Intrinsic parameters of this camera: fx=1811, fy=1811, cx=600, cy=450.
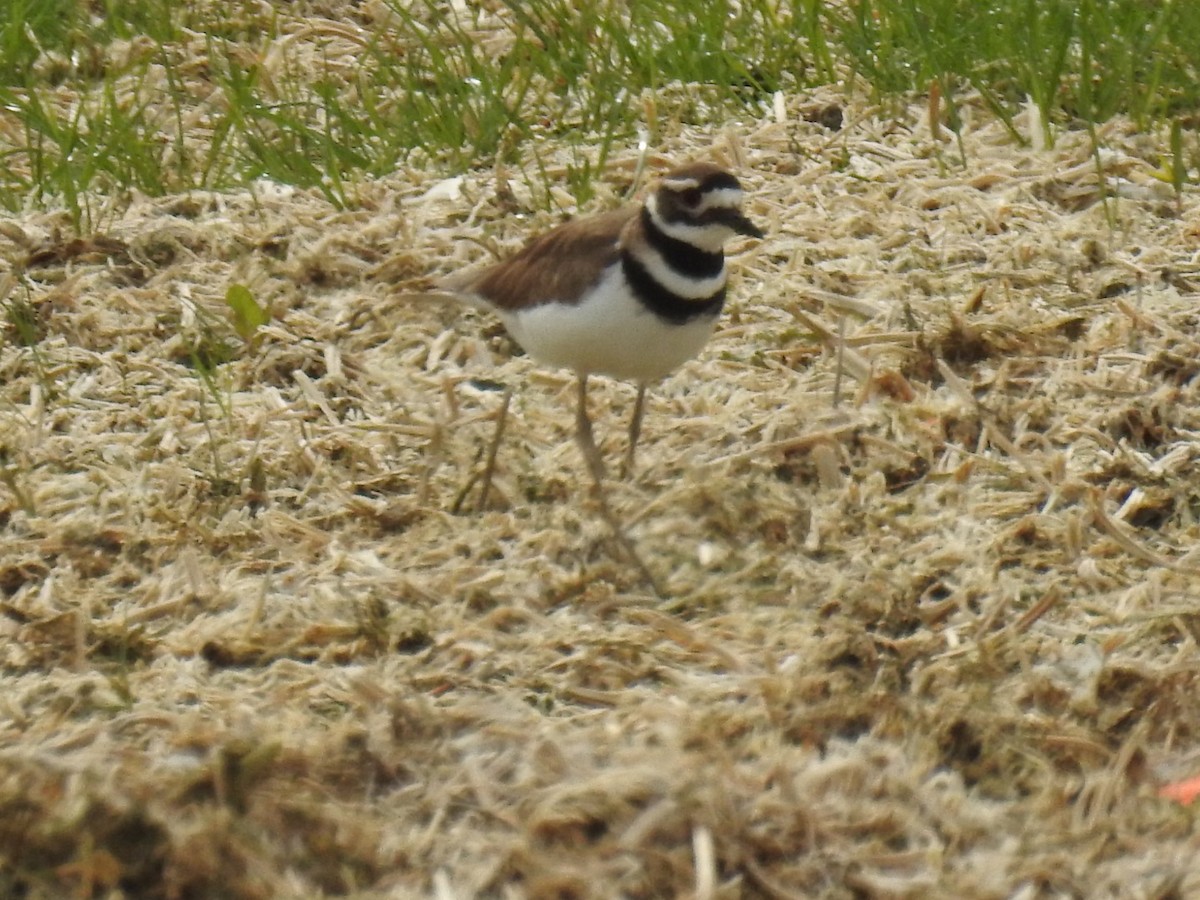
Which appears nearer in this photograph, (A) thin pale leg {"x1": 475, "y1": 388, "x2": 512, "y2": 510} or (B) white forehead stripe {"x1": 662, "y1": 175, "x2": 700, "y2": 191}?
(B) white forehead stripe {"x1": 662, "y1": 175, "x2": 700, "y2": 191}

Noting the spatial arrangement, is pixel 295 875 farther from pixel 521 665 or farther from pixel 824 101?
pixel 824 101

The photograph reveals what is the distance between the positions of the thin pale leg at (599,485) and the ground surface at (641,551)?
40mm

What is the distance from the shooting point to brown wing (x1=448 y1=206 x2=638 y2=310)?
14.9 ft

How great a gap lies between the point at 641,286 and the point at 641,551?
66 cm

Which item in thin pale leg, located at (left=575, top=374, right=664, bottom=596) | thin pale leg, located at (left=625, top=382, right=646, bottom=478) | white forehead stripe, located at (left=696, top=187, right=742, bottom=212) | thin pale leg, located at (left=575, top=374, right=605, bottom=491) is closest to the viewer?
thin pale leg, located at (left=575, top=374, right=664, bottom=596)

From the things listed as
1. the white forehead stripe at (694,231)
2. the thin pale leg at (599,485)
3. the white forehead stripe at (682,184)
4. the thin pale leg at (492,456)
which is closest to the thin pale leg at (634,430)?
the thin pale leg at (599,485)

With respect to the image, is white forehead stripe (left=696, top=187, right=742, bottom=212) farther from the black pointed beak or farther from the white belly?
the white belly

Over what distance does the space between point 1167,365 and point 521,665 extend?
211 cm

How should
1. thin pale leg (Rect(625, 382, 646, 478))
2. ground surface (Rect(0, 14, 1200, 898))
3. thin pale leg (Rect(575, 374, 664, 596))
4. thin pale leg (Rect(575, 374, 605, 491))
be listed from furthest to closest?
thin pale leg (Rect(625, 382, 646, 478)), thin pale leg (Rect(575, 374, 605, 491)), thin pale leg (Rect(575, 374, 664, 596)), ground surface (Rect(0, 14, 1200, 898))

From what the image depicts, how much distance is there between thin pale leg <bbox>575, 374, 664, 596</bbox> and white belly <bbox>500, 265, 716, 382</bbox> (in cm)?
16

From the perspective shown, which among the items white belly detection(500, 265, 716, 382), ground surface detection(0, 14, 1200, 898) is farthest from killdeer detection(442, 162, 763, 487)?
ground surface detection(0, 14, 1200, 898)

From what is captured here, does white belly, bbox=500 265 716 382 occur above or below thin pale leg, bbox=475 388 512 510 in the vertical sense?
above

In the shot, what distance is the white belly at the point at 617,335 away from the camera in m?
4.40

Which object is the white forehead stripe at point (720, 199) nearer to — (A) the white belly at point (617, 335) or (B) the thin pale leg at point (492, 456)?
(A) the white belly at point (617, 335)
